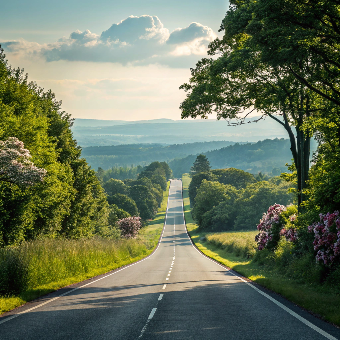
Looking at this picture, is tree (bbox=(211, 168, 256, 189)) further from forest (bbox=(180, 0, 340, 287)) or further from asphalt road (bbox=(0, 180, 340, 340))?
asphalt road (bbox=(0, 180, 340, 340))

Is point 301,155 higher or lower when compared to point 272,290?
higher

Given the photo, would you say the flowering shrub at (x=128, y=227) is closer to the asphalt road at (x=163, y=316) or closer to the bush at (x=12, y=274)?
the asphalt road at (x=163, y=316)

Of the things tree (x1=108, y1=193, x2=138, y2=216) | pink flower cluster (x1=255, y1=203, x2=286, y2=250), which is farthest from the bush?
tree (x1=108, y1=193, x2=138, y2=216)

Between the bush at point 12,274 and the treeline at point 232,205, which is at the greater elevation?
the bush at point 12,274

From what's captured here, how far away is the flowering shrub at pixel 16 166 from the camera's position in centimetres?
2055

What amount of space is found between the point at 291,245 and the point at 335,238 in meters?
7.23

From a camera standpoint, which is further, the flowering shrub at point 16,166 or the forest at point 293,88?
the flowering shrub at point 16,166

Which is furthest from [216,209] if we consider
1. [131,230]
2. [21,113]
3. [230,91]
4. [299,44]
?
[299,44]

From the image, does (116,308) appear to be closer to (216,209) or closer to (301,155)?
(301,155)

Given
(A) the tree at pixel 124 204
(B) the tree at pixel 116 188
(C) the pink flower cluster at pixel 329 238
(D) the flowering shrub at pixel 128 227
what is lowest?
(D) the flowering shrub at pixel 128 227

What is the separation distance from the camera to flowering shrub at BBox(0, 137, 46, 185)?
67.4 ft

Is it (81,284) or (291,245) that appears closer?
(81,284)

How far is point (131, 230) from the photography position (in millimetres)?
79438

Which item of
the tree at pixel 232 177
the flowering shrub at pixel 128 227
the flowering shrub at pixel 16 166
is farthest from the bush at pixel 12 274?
the tree at pixel 232 177
